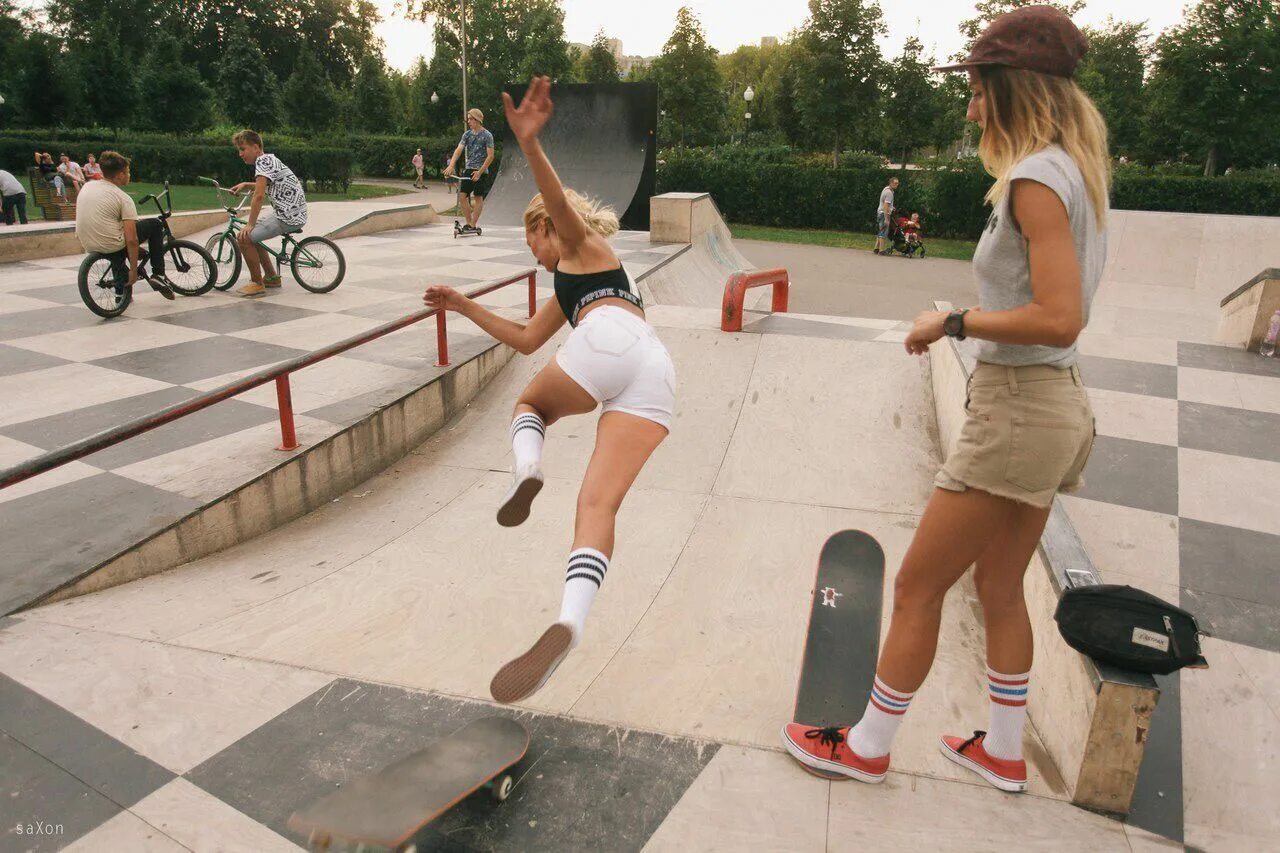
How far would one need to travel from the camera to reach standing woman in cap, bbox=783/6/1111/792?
196 centimetres

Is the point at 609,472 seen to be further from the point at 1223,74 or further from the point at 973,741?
the point at 1223,74

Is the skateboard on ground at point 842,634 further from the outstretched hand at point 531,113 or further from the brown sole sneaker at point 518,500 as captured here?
the outstretched hand at point 531,113

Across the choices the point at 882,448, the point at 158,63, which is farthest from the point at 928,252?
the point at 158,63

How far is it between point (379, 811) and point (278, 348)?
19.9ft

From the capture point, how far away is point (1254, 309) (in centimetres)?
793

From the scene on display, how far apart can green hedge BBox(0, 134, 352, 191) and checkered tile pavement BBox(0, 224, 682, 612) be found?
74.5ft

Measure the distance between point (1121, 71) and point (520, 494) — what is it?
6327 cm

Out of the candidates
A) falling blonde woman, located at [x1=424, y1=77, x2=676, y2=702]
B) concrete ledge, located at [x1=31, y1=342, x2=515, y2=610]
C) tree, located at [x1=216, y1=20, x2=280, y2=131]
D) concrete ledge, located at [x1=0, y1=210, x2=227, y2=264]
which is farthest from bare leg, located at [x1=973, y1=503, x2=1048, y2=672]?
tree, located at [x1=216, y1=20, x2=280, y2=131]

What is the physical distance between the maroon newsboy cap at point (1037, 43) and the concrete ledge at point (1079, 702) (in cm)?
92

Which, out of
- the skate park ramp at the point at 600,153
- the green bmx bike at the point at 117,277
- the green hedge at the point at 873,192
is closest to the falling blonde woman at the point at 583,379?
the green bmx bike at the point at 117,277

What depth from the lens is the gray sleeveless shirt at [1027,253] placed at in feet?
6.43

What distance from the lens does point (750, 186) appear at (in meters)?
29.6

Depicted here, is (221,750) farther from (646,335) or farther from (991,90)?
(991,90)

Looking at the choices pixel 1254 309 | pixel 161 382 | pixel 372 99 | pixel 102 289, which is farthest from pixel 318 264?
pixel 372 99
